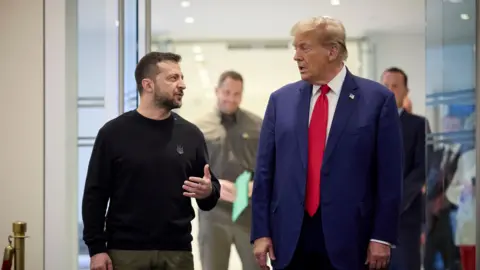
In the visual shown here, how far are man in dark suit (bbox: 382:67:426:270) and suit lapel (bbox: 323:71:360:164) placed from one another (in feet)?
5.97

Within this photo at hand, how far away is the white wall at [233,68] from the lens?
4.76 metres

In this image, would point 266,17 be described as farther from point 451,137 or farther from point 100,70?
point 451,137

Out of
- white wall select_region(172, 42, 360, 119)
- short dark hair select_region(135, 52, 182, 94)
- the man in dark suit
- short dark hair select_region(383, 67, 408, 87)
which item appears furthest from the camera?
white wall select_region(172, 42, 360, 119)

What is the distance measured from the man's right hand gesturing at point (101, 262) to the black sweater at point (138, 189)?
3 cm

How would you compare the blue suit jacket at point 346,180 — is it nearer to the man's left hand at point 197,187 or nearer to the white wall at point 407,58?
the man's left hand at point 197,187

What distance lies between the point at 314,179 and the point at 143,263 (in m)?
0.77

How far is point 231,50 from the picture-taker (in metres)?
4.80

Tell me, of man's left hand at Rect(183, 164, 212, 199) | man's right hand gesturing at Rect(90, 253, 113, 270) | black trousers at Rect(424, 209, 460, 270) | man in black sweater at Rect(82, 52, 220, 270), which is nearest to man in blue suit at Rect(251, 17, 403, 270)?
man's left hand at Rect(183, 164, 212, 199)

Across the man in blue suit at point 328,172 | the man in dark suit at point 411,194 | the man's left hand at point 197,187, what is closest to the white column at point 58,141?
the man's left hand at point 197,187

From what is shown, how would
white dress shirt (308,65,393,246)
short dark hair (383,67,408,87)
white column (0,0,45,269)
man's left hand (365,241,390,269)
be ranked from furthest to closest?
short dark hair (383,67,408,87) → white column (0,0,45,269) → white dress shirt (308,65,393,246) → man's left hand (365,241,390,269)

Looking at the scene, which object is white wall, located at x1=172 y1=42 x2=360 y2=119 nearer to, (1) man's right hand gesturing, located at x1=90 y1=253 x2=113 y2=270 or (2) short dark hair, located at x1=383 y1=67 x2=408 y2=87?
(2) short dark hair, located at x1=383 y1=67 x2=408 y2=87

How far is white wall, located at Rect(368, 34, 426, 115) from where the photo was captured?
458cm

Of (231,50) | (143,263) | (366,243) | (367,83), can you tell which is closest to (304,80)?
(367,83)

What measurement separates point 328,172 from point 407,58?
225 cm
